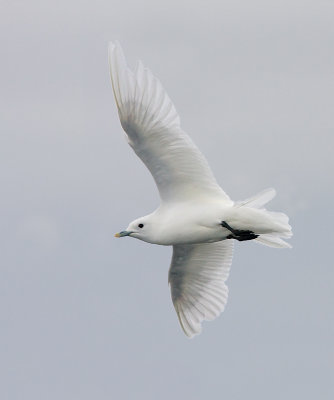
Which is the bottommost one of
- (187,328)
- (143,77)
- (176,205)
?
(187,328)

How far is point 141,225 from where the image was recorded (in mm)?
21266

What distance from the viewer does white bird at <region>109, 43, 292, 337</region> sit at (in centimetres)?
2000

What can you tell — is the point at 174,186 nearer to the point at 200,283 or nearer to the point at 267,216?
the point at 267,216

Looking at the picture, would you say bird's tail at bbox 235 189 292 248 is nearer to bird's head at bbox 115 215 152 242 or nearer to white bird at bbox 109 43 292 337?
white bird at bbox 109 43 292 337

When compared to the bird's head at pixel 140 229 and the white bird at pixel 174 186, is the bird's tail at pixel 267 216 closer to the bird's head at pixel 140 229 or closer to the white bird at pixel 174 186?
the white bird at pixel 174 186

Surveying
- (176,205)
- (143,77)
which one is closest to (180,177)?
(176,205)

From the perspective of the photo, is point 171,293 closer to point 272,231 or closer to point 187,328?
point 187,328

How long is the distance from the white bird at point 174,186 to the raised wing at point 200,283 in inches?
44.4

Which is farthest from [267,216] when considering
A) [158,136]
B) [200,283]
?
[200,283]

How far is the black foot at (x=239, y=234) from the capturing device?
2066 cm

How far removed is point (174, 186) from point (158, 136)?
3.50 feet

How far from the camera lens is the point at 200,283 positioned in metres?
23.0

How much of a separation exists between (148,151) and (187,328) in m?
4.10

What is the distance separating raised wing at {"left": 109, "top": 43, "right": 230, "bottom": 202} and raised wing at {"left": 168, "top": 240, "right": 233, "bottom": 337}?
6.26ft
